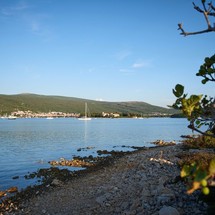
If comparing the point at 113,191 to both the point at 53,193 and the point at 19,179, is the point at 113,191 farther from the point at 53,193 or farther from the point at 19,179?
the point at 19,179

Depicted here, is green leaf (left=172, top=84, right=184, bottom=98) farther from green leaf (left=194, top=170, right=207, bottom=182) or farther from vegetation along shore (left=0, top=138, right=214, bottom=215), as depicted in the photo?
vegetation along shore (left=0, top=138, right=214, bottom=215)

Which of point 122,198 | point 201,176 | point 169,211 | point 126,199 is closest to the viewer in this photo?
point 201,176

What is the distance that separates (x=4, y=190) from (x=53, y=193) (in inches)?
202

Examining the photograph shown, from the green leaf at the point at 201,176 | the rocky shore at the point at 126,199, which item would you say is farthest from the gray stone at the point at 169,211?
the green leaf at the point at 201,176

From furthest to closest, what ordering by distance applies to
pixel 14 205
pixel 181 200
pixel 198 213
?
pixel 14 205
pixel 181 200
pixel 198 213

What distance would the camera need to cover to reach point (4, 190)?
21609 mm

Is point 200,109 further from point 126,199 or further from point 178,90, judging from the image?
point 126,199

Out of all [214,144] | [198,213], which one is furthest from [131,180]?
[214,144]

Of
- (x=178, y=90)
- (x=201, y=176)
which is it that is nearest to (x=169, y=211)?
(x=178, y=90)

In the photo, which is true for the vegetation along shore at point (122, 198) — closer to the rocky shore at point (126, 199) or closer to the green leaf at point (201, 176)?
the rocky shore at point (126, 199)

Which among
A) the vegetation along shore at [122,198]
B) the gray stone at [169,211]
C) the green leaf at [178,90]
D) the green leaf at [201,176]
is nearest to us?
the green leaf at [201,176]

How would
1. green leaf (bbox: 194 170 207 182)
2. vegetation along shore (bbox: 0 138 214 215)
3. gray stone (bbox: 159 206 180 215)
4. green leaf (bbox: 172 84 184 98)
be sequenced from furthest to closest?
1. vegetation along shore (bbox: 0 138 214 215)
2. gray stone (bbox: 159 206 180 215)
3. green leaf (bbox: 172 84 184 98)
4. green leaf (bbox: 194 170 207 182)

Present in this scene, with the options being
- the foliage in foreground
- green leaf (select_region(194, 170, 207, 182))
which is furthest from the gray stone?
green leaf (select_region(194, 170, 207, 182))

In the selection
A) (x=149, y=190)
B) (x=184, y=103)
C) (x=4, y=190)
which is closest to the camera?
(x=184, y=103)
